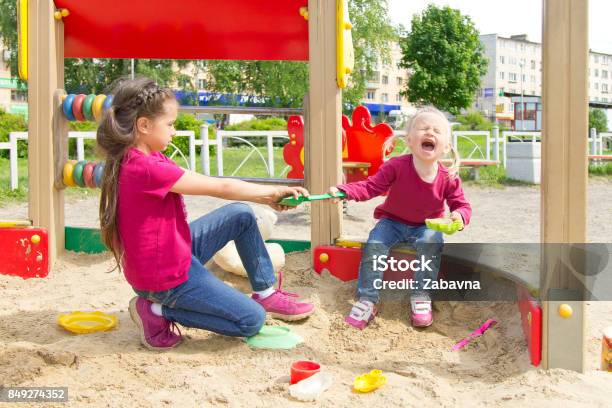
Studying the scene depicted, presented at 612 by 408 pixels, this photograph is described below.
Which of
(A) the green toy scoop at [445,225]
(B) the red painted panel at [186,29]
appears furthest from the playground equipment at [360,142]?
(A) the green toy scoop at [445,225]

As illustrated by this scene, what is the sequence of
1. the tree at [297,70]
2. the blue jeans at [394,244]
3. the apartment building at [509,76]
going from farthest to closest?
1. the apartment building at [509,76]
2. the tree at [297,70]
3. the blue jeans at [394,244]

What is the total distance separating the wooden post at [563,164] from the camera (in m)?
1.93

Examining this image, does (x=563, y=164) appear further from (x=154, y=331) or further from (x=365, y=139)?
(x=365, y=139)

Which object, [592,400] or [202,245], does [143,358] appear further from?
[592,400]

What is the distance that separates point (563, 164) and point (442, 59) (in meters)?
31.3

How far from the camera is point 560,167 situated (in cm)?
196

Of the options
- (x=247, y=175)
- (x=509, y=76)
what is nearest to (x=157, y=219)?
(x=247, y=175)

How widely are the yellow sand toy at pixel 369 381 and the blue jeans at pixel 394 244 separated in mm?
748

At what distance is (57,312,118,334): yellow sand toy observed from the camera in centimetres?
244

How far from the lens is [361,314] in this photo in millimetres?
2572

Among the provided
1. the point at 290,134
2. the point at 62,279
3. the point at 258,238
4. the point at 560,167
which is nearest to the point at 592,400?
the point at 560,167

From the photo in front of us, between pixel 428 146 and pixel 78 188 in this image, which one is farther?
pixel 78 188

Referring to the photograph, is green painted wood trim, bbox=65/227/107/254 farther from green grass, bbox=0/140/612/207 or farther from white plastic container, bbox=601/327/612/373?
green grass, bbox=0/140/612/207

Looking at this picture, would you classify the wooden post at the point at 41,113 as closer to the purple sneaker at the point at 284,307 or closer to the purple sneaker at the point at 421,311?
the purple sneaker at the point at 284,307
